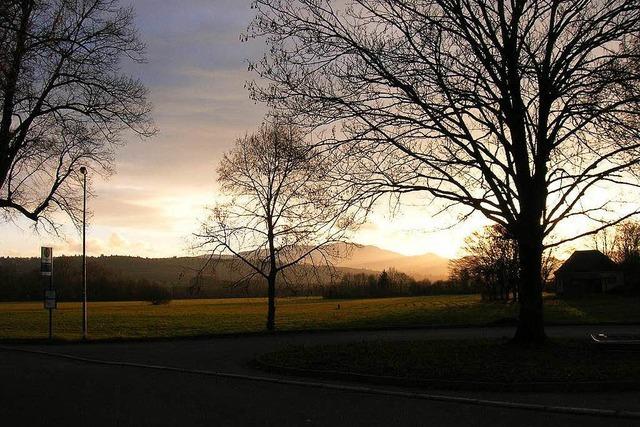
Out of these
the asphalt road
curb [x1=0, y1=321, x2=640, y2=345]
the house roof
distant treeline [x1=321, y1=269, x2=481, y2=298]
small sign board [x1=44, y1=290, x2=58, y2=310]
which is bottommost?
distant treeline [x1=321, y1=269, x2=481, y2=298]

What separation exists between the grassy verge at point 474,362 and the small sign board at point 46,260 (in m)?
14.3

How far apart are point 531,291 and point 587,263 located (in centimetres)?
6992

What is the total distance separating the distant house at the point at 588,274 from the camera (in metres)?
76.1

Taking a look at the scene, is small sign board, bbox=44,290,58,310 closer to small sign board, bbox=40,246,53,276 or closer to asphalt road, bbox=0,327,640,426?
small sign board, bbox=40,246,53,276

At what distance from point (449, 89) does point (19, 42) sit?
29.2 feet

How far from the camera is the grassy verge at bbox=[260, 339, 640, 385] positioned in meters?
11.4

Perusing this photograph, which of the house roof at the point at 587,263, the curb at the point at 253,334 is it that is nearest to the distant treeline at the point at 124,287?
the house roof at the point at 587,263

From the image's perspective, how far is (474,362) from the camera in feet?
43.1

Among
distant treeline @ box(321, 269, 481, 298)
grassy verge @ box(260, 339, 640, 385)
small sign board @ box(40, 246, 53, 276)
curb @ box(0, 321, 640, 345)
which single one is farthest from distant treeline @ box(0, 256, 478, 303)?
grassy verge @ box(260, 339, 640, 385)

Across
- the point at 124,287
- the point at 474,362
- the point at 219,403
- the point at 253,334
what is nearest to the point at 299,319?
the point at 253,334

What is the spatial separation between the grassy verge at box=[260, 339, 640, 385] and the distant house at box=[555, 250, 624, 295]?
63679mm

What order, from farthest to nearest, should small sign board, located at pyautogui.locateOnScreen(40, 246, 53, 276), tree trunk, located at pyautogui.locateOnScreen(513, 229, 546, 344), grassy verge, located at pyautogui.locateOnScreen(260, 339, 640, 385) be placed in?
small sign board, located at pyautogui.locateOnScreen(40, 246, 53, 276)
tree trunk, located at pyautogui.locateOnScreen(513, 229, 546, 344)
grassy verge, located at pyautogui.locateOnScreen(260, 339, 640, 385)

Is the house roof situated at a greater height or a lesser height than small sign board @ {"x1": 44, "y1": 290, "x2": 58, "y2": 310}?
greater

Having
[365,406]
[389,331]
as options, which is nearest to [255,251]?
[389,331]
